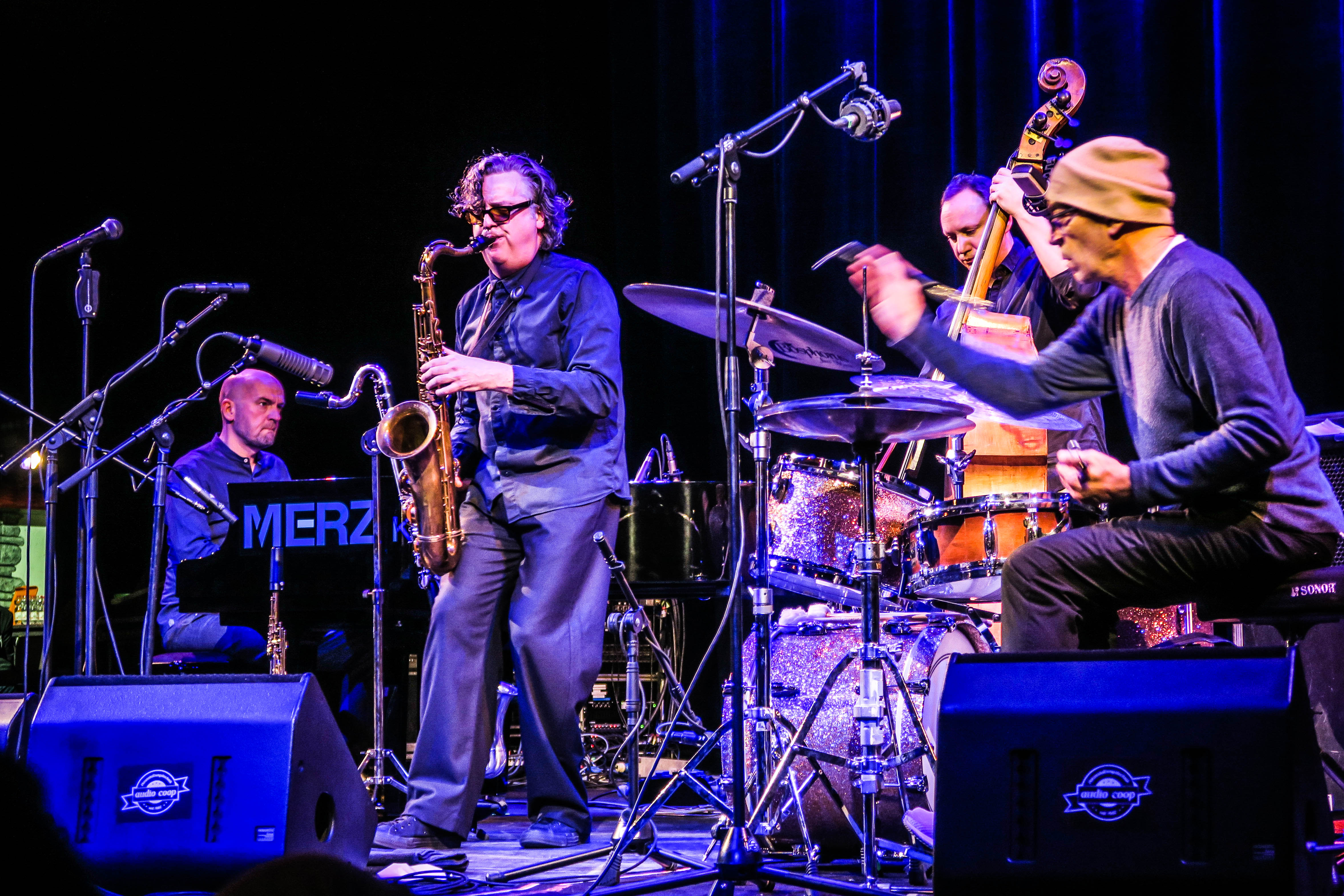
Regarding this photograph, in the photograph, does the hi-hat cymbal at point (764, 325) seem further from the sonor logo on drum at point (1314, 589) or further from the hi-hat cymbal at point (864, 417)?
the sonor logo on drum at point (1314, 589)

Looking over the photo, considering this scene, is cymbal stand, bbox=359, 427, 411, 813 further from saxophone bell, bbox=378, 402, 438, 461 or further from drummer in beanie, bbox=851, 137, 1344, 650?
drummer in beanie, bbox=851, 137, 1344, 650

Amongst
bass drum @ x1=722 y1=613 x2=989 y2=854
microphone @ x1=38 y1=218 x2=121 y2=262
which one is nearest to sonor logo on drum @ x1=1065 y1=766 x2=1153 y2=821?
bass drum @ x1=722 y1=613 x2=989 y2=854

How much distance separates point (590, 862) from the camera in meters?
3.49

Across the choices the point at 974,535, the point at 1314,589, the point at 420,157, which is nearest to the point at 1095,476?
the point at 1314,589

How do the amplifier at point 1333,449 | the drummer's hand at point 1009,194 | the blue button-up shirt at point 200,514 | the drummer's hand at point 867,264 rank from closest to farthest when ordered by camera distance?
the drummer's hand at point 867,264, the amplifier at point 1333,449, the drummer's hand at point 1009,194, the blue button-up shirt at point 200,514

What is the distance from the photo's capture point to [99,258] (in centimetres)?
693

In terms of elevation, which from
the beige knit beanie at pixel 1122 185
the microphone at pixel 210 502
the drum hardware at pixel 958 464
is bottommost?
the microphone at pixel 210 502

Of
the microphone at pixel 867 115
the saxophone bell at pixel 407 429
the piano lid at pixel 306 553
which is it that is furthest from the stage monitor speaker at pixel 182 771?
the piano lid at pixel 306 553

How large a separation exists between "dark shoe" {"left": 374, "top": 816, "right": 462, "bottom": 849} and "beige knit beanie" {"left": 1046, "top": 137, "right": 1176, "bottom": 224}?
2304 mm

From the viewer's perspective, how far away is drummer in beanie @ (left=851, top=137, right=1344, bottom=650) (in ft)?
7.97

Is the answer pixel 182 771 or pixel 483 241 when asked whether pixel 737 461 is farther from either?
pixel 483 241

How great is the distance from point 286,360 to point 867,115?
94.9 inches

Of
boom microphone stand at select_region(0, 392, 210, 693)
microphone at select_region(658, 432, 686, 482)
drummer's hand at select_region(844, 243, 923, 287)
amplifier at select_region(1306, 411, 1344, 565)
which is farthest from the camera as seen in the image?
microphone at select_region(658, 432, 686, 482)

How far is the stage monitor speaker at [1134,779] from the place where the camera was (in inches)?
79.4
